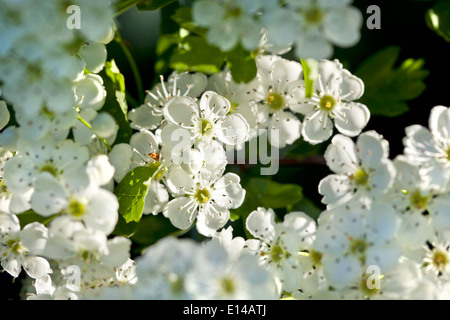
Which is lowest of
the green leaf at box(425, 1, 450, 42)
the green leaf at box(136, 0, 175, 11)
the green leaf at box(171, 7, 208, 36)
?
the green leaf at box(425, 1, 450, 42)

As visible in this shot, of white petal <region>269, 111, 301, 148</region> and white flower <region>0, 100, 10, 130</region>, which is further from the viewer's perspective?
white petal <region>269, 111, 301, 148</region>

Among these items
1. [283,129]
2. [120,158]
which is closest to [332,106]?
[283,129]

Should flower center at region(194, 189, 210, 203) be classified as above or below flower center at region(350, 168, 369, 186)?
below

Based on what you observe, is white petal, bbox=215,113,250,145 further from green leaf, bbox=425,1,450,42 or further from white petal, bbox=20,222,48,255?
green leaf, bbox=425,1,450,42

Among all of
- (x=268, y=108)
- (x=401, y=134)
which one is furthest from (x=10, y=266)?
(x=401, y=134)

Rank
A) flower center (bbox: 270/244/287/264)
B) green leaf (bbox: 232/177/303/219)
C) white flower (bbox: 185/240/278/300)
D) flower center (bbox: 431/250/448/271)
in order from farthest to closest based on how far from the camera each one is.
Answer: green leaf (bbox: 232/177/303/219) → flower center (bbox: 270/244/287/264) → flower center (bbox: 431/250/448/271) → white flower (bbox: 185/240/278/300)

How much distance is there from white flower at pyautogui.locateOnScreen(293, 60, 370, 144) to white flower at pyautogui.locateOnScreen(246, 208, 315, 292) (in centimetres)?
27

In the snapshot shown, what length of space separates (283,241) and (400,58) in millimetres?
807

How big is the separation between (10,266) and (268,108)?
2.58ft

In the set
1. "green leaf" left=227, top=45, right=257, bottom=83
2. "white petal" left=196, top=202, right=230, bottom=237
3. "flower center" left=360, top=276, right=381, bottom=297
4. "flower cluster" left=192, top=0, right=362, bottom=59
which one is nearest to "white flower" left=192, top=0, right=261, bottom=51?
"flower cluster" left=192, top=0, right=362, bottom=59

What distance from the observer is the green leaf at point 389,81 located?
5.76ft

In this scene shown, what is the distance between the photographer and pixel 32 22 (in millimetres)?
1116

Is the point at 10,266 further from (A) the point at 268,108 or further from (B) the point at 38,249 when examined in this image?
(A) the point at 268,108

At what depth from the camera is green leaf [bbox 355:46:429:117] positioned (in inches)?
69.1
